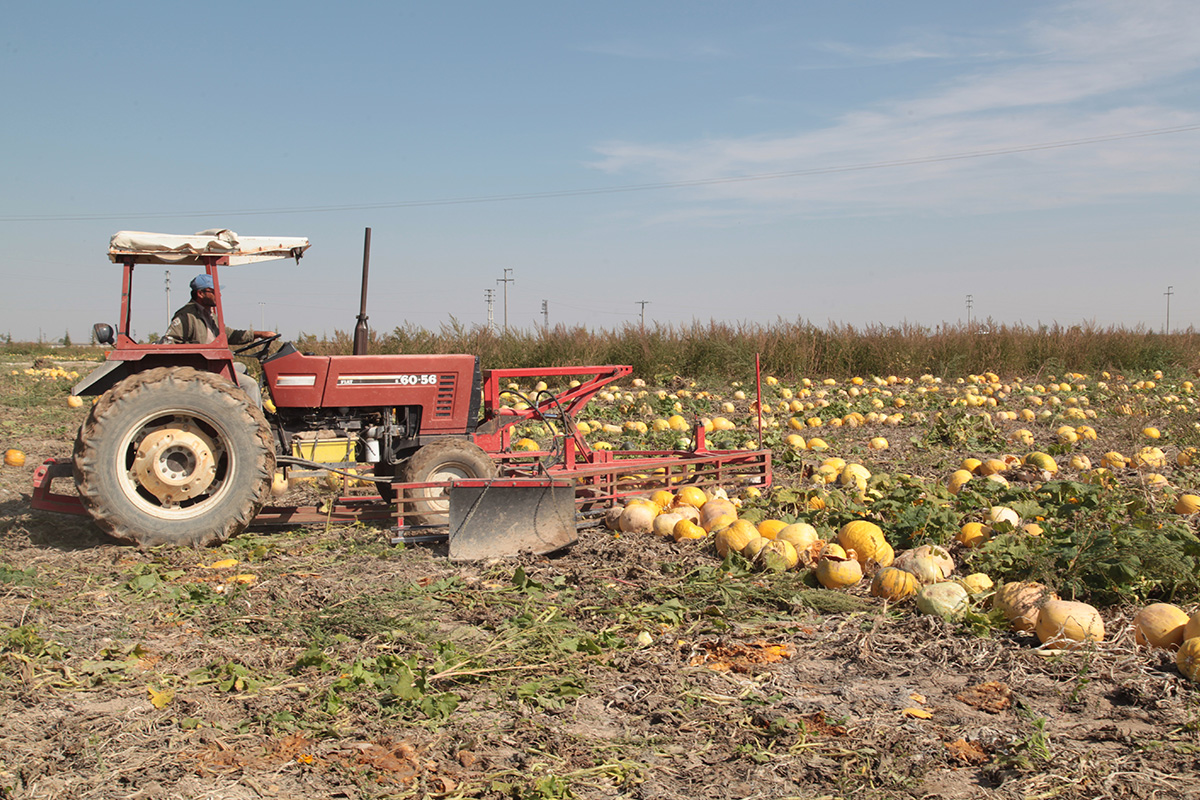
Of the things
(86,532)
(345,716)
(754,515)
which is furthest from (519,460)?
(345,716)

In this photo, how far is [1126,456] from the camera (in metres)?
9.43

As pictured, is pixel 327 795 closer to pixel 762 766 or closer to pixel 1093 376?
pixel 762 766

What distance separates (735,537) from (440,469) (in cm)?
249

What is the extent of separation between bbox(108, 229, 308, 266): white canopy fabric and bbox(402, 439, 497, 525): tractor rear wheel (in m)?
1.88

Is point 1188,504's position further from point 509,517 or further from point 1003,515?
point 509,517

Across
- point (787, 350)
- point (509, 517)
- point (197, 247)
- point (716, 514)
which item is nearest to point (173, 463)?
point (197, 247)

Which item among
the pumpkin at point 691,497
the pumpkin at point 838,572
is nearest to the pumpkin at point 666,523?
the pumpkin at point 691,497

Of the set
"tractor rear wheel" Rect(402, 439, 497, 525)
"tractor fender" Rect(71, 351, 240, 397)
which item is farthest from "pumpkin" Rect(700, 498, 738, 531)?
"tractor fender" Rect(71, 351, 240, 397)

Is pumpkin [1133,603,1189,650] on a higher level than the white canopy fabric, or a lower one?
Result: lower

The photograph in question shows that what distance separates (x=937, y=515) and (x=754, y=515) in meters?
1.28

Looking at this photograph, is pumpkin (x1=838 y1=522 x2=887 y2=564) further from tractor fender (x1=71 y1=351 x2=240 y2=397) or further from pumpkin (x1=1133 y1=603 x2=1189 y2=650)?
tractor fender (x1=71 y1=351 x2=240 y2=397)

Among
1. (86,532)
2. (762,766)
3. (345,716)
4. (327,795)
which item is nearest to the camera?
(327,795)

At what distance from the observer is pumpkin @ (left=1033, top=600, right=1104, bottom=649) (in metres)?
3.98

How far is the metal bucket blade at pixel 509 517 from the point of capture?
5891 millimetres
